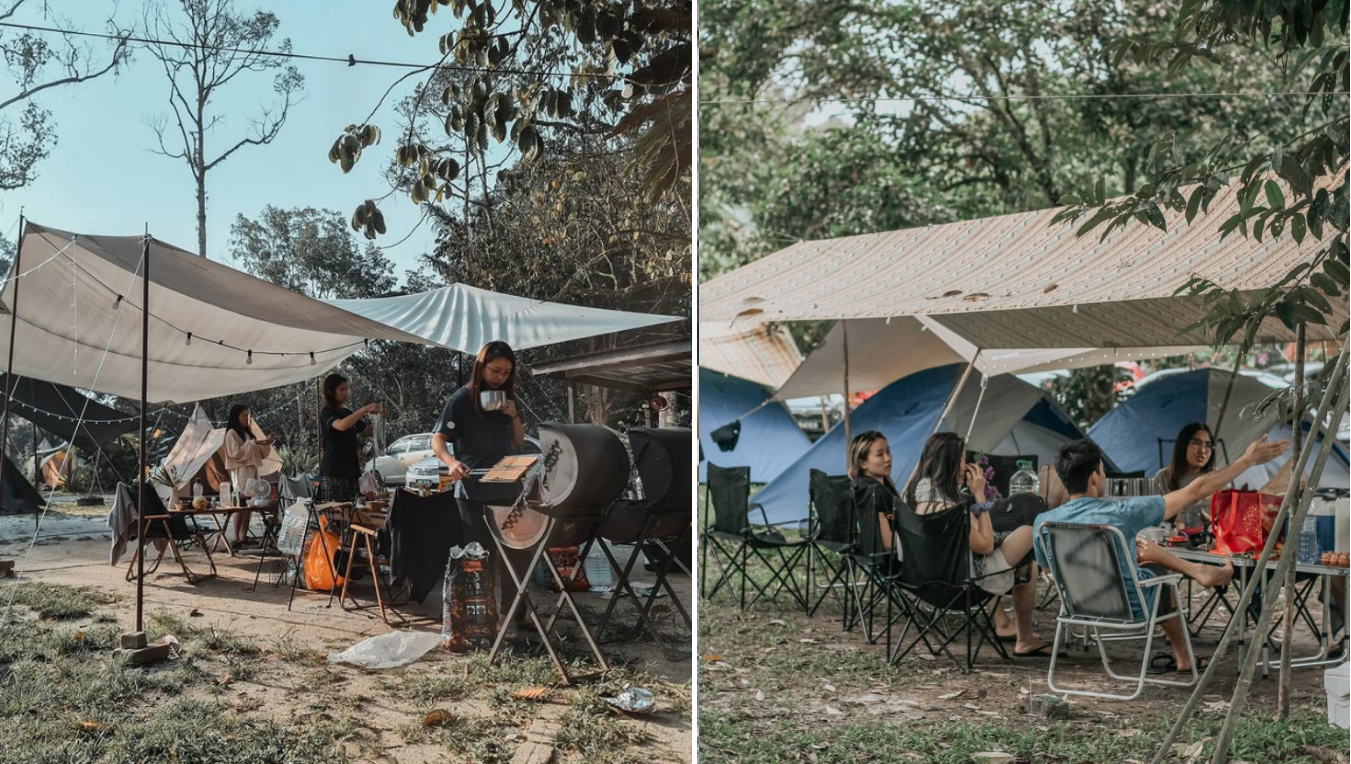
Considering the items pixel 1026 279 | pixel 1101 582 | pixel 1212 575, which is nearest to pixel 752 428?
pixel 1212 575

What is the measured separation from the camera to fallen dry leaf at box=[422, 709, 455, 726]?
3.31 m

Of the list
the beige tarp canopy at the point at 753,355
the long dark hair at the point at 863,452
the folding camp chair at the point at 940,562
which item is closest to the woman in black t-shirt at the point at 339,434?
the folding camp chair at the point at 940,562

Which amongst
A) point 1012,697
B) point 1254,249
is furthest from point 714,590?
point 1254,249

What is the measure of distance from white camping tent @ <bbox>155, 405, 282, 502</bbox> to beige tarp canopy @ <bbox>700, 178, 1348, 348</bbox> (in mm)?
2420

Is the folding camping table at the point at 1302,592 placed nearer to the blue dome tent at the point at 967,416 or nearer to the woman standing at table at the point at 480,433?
the woman standing at table at the point at 480,433

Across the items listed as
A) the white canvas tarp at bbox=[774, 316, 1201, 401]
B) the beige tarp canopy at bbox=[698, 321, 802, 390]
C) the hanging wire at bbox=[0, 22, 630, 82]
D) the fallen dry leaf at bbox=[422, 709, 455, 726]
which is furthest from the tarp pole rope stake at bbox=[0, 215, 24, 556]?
the beige tarp canopy at bbox=[698, 321, 802, 390]

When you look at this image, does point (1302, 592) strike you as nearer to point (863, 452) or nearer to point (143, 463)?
point (863, 452)

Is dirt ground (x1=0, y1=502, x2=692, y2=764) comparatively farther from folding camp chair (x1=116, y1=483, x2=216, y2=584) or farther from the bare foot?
the bare foot

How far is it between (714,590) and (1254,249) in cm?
339

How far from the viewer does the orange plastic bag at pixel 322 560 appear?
132 inches

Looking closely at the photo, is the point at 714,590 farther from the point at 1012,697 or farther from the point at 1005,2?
the point at 1005,2

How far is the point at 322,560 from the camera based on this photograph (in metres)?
3.36

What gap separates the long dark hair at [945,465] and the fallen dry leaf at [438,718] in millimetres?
2787

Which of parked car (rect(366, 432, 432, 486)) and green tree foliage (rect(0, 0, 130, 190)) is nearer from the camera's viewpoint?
green tree foliage (rect(0, 0, 130, 190))
